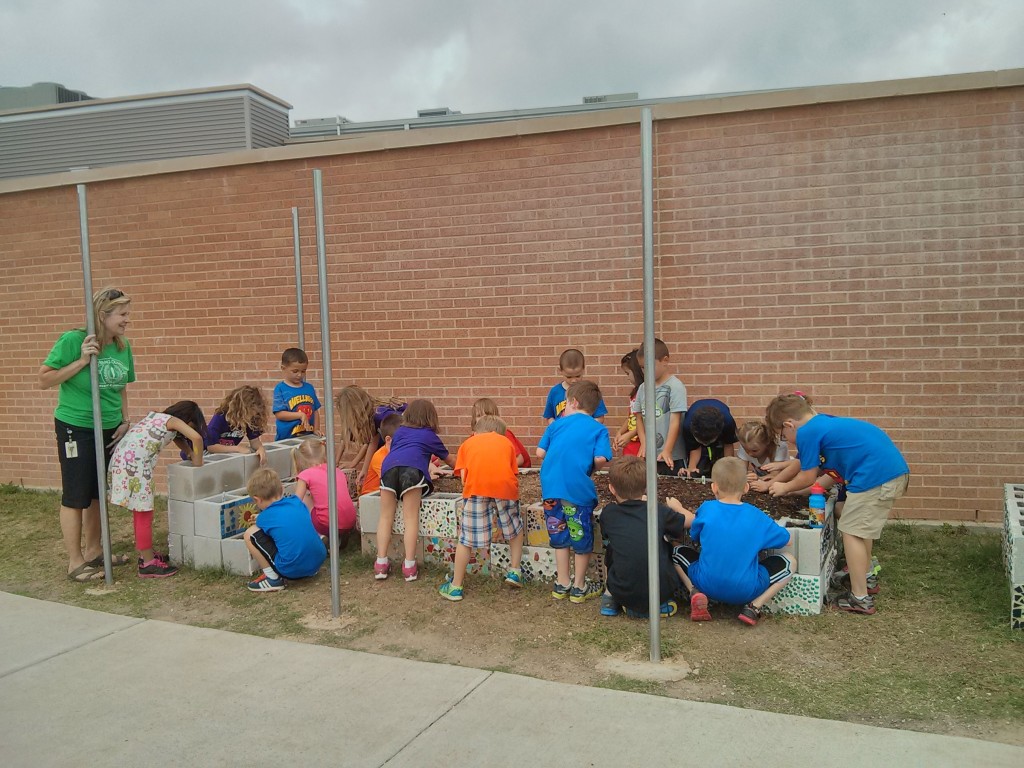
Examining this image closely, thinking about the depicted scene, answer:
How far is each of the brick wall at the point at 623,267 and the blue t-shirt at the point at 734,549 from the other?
2532mm

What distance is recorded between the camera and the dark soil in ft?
17.6

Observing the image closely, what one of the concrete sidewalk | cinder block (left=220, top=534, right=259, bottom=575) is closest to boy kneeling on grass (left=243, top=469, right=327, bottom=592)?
cinder block (left=220, top=534, right=259, bottom=575)

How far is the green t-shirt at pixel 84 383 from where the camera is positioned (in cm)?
570

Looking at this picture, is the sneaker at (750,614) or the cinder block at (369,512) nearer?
the sneaker at (750,614)

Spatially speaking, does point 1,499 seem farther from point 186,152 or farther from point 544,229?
point 186,152

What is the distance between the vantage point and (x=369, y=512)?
6.02m

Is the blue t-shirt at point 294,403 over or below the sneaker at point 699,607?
over

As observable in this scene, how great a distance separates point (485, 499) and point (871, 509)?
2.33 metres

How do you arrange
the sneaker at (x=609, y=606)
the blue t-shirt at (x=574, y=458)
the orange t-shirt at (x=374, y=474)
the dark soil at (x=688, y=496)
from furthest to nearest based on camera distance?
the orange t-shirt at (x=374, y=474), the dark soil at (x=688, y=496), the blue t-shirt at (x=574, y=458), the sneaker at (x=609, y=606)

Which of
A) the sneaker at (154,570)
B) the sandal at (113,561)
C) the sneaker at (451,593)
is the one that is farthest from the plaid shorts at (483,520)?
the sandal at (113,561)

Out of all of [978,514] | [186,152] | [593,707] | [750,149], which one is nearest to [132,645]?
[593,707]

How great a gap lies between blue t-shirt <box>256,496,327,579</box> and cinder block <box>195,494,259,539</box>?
529mm

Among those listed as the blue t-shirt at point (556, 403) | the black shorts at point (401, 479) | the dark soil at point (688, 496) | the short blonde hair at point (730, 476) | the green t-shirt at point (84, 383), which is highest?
the green t-shirt at point (84, 383)

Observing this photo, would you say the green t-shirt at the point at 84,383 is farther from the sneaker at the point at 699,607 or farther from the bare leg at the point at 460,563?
the sneaker at the point at 699,607
